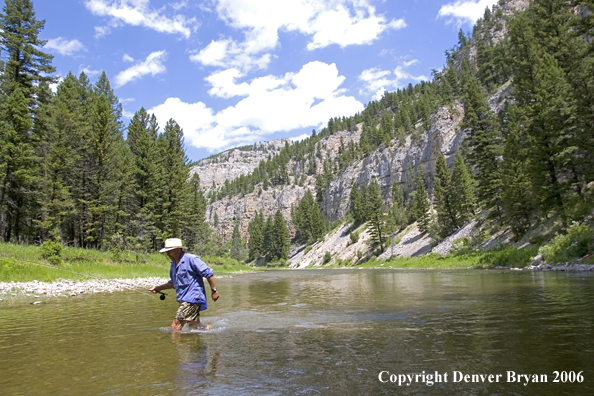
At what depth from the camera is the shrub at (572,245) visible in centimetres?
2470

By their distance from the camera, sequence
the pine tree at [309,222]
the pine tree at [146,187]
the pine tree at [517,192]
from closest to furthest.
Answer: the pine tree at [517,192] → the pine tree at [146,187] → the pine tree at [309,222]

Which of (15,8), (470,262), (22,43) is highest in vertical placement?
(15,8)

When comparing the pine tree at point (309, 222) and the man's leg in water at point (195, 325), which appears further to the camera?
the pine tree at point (309, 222)

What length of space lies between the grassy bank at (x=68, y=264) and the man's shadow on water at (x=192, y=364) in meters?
10.3

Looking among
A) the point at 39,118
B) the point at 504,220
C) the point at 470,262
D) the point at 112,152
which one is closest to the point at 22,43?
the point at 39,118

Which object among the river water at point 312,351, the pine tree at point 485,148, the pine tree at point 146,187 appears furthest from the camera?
the pine tree at point 485,148

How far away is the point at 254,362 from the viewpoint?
6.04 metres

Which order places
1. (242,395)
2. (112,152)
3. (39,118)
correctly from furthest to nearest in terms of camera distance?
(112,152)
(39,118)
(242,395)

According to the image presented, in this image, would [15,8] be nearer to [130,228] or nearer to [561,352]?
[130,228]

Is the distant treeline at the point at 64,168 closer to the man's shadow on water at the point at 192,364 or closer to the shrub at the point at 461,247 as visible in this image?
the man's shadow on water at the point at 192,364

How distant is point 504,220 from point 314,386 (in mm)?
44957

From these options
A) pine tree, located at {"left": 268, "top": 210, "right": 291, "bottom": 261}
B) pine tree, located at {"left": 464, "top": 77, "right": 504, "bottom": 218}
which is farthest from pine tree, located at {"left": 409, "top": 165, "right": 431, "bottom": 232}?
pine tree, located at {"left": 268, "top": 210, "right": 291, "bottom": 261}

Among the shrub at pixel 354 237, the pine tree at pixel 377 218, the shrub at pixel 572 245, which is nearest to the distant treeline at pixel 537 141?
the pine tree at pixel 377 218

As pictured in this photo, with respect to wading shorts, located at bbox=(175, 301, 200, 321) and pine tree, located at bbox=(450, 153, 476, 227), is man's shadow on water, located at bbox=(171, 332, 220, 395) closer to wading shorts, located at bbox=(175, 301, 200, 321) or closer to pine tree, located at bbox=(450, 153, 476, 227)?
wading shorts, located at bbox=(175, 301, 200, 321)
